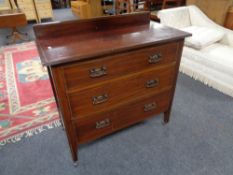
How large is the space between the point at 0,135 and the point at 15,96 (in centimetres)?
65

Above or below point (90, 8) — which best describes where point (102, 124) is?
below

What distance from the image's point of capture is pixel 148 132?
5.52 feet

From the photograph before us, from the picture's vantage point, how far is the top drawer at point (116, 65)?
1.01 m

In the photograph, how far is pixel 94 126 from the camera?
4.22 feet

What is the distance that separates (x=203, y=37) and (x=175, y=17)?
541 millimetres

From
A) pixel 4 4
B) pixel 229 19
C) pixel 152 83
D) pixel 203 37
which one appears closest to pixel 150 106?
pixel 152 83

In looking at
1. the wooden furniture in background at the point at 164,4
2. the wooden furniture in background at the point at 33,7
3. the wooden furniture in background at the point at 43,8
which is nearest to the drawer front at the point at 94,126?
the wooden furniture in background at the point at 164,4

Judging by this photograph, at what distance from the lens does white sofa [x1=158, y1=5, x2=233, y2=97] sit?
206 centimetres

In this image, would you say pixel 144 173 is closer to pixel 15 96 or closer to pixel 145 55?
pixel 145 55

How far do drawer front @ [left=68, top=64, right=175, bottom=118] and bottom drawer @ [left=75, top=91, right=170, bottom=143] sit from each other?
0.22 feet

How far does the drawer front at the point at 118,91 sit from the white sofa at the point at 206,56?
1027mm

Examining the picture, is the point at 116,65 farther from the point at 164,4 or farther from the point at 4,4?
the point at 4,4

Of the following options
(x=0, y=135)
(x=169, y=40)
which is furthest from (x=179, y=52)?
(x=0, y=135)

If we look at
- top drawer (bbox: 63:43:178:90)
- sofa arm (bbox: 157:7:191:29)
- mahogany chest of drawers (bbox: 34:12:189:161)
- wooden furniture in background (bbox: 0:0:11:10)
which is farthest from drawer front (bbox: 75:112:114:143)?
wooden furniture in background (bbox: 0:0:11:10)
